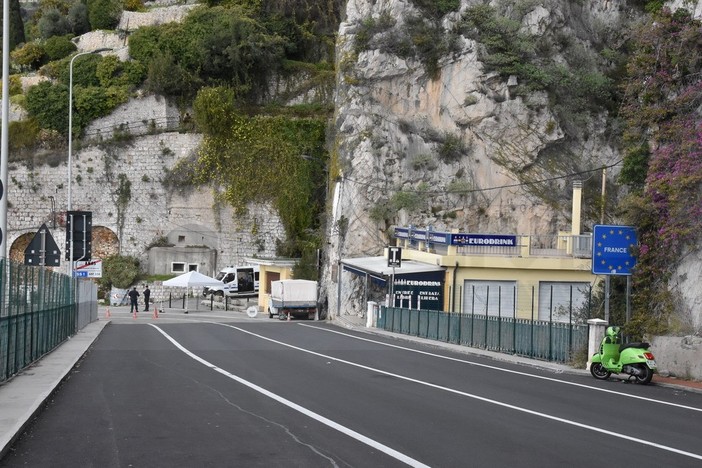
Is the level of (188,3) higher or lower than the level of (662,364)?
higher

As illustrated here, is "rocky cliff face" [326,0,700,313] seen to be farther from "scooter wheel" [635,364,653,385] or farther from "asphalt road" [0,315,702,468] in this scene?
"scooter wheel" [635,364,653,385]

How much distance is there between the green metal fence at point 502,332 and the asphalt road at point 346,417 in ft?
6.64

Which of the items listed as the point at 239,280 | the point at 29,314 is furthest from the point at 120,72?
the point at 29,314

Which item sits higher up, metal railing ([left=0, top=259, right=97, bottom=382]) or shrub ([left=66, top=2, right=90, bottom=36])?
shrub ([left=66, top=2, right=90, bottom=36])

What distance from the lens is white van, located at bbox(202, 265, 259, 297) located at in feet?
209

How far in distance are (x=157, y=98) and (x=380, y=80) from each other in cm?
1673

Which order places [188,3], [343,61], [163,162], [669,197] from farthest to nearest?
[188,3] → [163,162] → [343,61] → [669,197]

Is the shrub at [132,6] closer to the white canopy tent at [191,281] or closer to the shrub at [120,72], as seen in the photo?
the shrub at [120,72]

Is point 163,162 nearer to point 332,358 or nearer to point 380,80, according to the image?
point 380,80

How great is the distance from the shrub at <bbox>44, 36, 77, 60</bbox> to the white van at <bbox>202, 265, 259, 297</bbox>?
2128cm

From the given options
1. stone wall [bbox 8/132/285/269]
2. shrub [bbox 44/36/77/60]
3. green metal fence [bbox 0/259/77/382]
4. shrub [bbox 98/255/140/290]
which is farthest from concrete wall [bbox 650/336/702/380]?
shrub [bbox 44/36/77/60]

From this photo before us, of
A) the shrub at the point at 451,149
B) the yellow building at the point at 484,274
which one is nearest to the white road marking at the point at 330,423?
the yellow building at the point at 484,274

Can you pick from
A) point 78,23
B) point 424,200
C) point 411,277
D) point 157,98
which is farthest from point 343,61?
point 78,23

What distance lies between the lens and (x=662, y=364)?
21.5 metres
